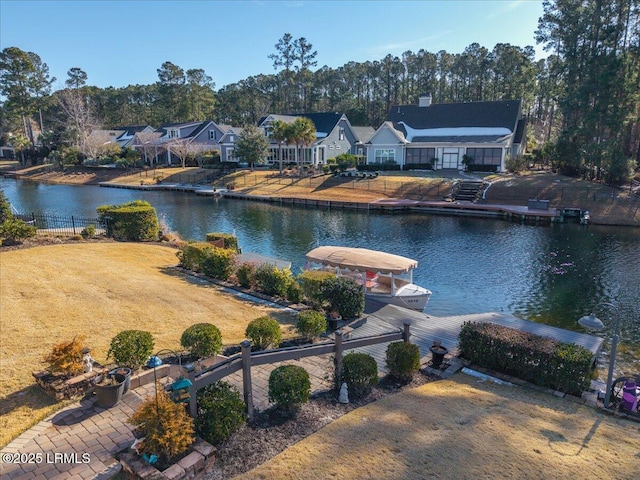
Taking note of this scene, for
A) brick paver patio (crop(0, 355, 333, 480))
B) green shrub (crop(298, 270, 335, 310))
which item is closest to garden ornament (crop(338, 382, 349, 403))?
brick paver patio (crop(0, 355, 333, 480))

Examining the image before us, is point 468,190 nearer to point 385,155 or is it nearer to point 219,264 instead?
point 385,155

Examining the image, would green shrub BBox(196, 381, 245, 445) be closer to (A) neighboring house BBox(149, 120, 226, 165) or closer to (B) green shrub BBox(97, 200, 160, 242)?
(B) green shrub BBox(97, 200, 160, 242)

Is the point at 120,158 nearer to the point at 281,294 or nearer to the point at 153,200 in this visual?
the point at 153,200

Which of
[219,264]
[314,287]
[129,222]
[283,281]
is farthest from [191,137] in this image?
Result: [314,287]

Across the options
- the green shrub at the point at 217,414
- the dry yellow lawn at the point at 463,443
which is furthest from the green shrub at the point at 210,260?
the green shrub at the point at 217,414

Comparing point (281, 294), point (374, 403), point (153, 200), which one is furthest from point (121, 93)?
point (374, 403)

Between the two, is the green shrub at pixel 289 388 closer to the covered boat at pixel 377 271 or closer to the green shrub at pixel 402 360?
the green shrub at pixel 402 360

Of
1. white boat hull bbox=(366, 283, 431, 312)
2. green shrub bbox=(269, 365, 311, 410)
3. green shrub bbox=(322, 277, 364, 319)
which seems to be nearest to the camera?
green shrub bbox=(269, 365, 311, 410)
